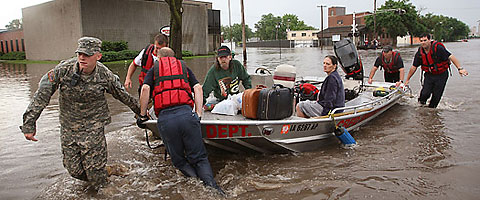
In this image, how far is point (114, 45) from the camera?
95.7 ft

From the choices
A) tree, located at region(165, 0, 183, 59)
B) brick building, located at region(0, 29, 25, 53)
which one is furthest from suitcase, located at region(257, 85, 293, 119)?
brick building, located at region(0, 29, 25, 53)

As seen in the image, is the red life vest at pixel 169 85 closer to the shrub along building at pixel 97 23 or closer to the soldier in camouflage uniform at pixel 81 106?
the soldier in camouflage uniform at pixel 81 106

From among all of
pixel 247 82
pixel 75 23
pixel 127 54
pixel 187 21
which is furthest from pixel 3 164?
pixel 187 21

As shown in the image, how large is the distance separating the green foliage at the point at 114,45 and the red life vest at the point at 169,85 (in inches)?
1044

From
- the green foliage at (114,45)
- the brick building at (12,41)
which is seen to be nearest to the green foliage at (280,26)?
the brick building at (12,41)

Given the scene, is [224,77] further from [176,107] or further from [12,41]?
[12,41]

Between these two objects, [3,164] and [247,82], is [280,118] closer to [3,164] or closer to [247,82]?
[247,82]

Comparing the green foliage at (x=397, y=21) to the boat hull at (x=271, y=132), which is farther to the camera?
the green foliage at (x=397, y=21)

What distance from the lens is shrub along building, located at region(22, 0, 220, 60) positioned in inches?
1149

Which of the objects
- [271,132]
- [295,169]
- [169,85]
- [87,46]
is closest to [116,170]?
[169,85]

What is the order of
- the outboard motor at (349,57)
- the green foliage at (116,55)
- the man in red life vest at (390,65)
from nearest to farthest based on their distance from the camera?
the outboard motor at (349,57), the man in red life vest at (390,65), the green foliage at (116,55)

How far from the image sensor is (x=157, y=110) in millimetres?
3914

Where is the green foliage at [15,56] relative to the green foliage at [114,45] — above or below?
below

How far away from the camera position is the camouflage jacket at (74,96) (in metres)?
3.50
